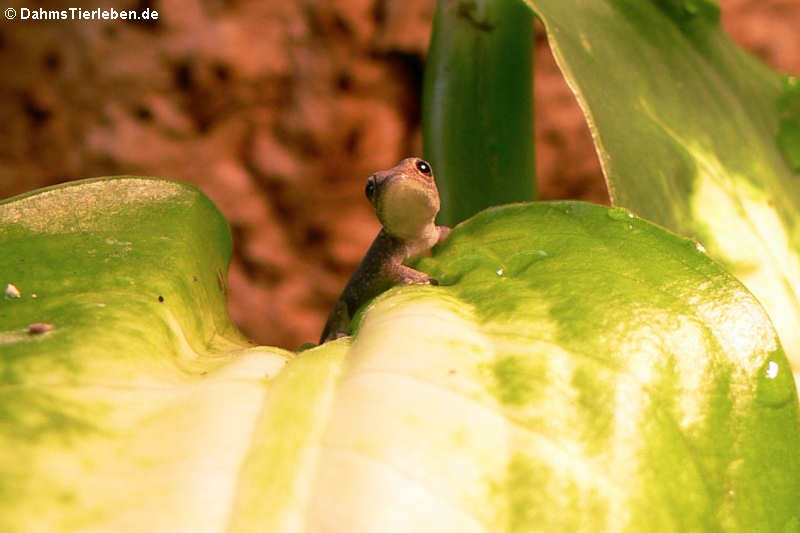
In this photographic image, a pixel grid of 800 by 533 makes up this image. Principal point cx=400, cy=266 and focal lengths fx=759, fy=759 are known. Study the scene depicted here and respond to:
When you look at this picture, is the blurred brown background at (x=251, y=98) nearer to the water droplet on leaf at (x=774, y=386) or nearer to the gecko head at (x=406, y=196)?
the gecko head at (x=406, y=196)

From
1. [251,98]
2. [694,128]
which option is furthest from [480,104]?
[251,98]

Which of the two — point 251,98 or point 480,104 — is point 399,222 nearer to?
point 480,104

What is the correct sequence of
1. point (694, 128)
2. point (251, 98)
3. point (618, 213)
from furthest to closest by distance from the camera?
point (251, 98) < point (694, 128) < point (618, 213)

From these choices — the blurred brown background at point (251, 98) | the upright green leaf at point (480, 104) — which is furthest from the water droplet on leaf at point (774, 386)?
the blurred brown background at point (251, 98)

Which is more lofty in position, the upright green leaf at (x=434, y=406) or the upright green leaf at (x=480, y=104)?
the upright green leaf at (x=480, y=104)

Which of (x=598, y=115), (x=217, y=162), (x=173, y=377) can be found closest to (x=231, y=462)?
(x=173, y=377)

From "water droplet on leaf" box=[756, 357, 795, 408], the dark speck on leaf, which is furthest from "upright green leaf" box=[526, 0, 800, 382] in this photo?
the dark speck on leaf

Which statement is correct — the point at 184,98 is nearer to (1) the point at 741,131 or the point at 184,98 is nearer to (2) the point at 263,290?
(2) the point at 263,290
